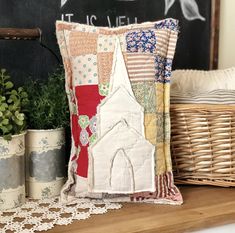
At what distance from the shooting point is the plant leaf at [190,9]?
1.39 metres

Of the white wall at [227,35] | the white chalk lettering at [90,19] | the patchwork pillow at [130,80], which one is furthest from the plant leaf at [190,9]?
the patchwork pillow at [130,80]

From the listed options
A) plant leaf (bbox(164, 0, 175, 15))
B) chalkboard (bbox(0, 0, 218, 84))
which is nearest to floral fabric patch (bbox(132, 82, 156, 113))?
chalkboard (bbox(0, 0, 218, 84))

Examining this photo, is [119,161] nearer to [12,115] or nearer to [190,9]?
[12,115]

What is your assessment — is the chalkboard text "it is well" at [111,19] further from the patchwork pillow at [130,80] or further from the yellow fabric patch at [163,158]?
the yellow fabric patch at [163,158]

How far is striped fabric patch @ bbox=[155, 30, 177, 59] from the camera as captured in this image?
0.96 meters

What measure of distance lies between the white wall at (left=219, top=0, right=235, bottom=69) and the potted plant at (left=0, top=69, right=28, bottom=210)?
32.8 inches

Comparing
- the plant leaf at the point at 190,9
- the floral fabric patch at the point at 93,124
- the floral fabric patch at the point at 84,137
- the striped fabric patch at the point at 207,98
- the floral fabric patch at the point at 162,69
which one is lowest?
the floral fabric patch at the point at 84,137

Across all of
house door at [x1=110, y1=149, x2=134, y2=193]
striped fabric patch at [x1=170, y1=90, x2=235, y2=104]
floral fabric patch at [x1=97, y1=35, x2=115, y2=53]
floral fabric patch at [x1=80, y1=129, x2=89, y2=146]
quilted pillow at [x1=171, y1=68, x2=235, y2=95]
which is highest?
floral fabric patch at [x1=97, y1=35, x2=115, y2=53]

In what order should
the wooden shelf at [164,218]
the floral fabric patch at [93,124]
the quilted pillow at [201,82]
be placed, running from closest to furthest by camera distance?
the wooden shelf at [164,218] → the floral fabric patch at [93,124] → the quilted pillow at [201,82]

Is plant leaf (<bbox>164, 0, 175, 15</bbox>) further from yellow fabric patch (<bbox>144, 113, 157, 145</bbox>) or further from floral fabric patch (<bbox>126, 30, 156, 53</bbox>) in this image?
yellow fabric patch (<bbox>144, 113, 157, 145</bbox>)

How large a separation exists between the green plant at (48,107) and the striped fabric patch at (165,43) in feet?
0.82

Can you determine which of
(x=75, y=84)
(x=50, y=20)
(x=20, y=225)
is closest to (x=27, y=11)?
(x=50, y=20)

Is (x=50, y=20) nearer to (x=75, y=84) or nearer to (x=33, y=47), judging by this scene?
(x=33, y=47)

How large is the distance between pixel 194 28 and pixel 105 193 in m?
0.72
